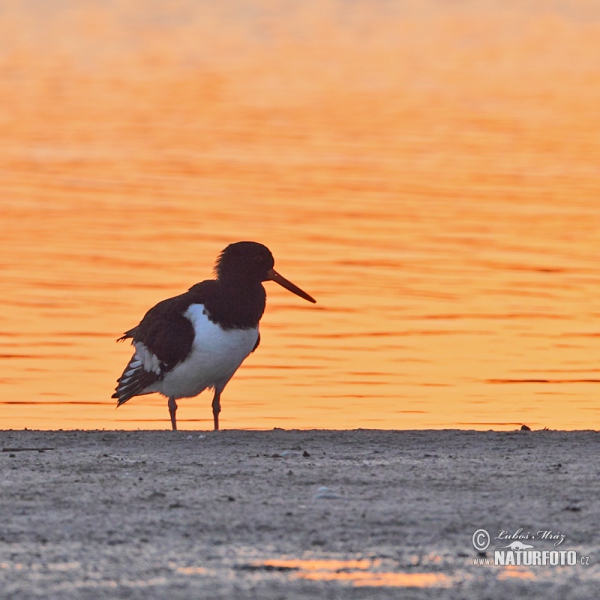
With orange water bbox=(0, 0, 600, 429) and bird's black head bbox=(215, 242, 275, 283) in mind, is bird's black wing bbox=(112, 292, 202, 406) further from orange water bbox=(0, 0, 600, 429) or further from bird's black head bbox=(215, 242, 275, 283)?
orange water bbox=(0, 0, 600, 429)

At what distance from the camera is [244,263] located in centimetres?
1129

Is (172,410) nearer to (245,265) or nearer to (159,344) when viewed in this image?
(159,344)

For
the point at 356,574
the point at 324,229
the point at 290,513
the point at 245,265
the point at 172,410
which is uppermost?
the point at 324,229

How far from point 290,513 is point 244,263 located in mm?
4164

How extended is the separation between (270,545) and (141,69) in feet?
119

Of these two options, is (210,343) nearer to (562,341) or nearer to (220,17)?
(562,341)

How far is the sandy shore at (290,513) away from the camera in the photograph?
20.7 ft

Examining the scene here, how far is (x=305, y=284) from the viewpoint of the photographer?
16.3 metres

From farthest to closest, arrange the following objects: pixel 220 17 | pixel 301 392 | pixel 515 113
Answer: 1. pixel 220 17
2. pixel 515 113
3. pixel 301 392

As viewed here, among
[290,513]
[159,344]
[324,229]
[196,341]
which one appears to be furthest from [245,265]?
[324,229]

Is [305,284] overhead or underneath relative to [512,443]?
overhead

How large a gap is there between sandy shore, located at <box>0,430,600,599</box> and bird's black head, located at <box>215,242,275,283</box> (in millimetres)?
1894

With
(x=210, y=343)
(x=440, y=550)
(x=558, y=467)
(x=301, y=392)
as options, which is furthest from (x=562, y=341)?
(x=440, y=550)

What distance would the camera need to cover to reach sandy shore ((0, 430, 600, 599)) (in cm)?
630
